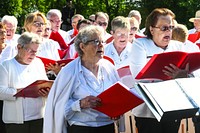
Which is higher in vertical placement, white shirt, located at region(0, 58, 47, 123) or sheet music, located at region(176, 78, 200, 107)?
sheet music, located at region(176, 78, 200, 107)

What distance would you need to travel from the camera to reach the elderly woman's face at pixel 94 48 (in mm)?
→ 4430

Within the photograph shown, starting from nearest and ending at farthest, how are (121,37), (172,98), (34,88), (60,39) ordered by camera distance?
(172,98) < (34,88) < (121,37) < (60,39)

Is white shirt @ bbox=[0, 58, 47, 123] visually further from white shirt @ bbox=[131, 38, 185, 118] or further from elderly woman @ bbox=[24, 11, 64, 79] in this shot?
white shirt @ bbox=[131, 38, 185, 118]

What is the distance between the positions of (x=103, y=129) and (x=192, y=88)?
1.02m

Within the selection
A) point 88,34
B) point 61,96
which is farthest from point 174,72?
point 61,96

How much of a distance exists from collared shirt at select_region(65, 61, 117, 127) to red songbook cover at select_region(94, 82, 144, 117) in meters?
0.14

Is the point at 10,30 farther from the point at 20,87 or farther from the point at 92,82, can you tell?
the point at 92,82

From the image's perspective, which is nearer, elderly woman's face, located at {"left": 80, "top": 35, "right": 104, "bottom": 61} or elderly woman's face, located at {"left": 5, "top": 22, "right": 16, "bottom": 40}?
elderly woman's face, located at {"left": 80, "top": 35, "right": 104, "bottom": 61}

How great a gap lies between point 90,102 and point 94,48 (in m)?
0.52

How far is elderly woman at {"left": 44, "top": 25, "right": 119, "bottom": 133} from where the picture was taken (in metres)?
4.43

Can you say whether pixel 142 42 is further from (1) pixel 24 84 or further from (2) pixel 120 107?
(1) pixel 24 84

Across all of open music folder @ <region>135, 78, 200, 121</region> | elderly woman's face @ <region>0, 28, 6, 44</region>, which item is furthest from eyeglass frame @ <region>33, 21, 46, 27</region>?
open music folder @ <region>135, 78, 200, 121</region>

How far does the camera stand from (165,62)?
14.5 ft

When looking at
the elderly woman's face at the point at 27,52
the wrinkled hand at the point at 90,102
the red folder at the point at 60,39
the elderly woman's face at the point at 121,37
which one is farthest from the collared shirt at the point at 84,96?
the red folder at the point at 60,39
